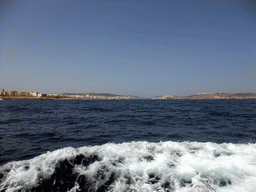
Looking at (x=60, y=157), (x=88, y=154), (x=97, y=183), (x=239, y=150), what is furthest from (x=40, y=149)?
(x=239, y=150)

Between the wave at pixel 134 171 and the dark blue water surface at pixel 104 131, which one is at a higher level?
the wave at pixel 134 171

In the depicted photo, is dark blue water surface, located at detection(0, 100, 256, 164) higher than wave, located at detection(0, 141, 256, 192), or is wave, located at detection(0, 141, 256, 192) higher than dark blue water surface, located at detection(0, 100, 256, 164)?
A: wave, located at detection(0, 141, 256, 192)

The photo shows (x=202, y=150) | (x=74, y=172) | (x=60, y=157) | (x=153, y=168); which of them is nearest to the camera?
(x=74, y=172)

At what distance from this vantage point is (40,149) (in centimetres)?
693

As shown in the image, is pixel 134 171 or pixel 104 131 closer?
pixel 134 171

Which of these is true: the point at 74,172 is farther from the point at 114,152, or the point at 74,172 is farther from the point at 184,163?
the point at 184,163

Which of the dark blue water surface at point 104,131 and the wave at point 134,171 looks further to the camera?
the dark blue water surface at point 104,131

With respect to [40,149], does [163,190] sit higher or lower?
higher

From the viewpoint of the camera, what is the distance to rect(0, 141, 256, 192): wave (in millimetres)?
3559

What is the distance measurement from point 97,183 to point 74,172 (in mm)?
959

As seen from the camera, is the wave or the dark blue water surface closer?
the wave

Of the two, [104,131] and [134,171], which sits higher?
[134,171]

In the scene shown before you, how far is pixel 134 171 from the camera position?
432cm

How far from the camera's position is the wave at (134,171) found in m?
3.56
